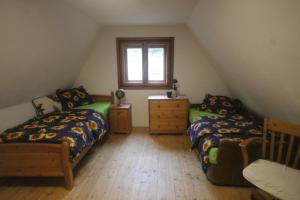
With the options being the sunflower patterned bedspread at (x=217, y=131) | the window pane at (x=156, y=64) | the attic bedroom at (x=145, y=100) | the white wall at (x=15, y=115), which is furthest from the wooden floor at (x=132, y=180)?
the window pane at (x=156, y=64)

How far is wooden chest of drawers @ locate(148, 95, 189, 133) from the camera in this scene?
142 inches

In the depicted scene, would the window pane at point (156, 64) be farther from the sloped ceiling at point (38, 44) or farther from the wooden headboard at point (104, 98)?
the sloped ceiling at point (38, 44)

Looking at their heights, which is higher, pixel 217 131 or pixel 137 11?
pixel 137 11

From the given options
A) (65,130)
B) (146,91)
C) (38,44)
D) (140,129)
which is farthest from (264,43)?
(140,129)

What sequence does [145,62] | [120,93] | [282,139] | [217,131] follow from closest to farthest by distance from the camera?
[282,139] < [217,131] < [120,93] < [145,62]

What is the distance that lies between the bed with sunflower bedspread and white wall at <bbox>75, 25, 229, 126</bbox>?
94 centimetres

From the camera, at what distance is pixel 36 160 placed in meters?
2.12

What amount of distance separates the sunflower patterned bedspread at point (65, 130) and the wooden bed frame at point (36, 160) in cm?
7

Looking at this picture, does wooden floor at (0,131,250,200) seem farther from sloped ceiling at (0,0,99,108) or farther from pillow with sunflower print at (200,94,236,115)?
sloped ceiling at (0,0,99,108)

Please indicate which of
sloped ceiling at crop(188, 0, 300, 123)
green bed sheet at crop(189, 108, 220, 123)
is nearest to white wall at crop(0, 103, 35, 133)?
green bed sheet at crop(189, 108, 220, 123)

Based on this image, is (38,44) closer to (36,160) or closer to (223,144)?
(36,160)

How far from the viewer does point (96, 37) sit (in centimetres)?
386

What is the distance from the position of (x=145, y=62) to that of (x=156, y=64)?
232 millimetres

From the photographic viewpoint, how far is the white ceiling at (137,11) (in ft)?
7.97
